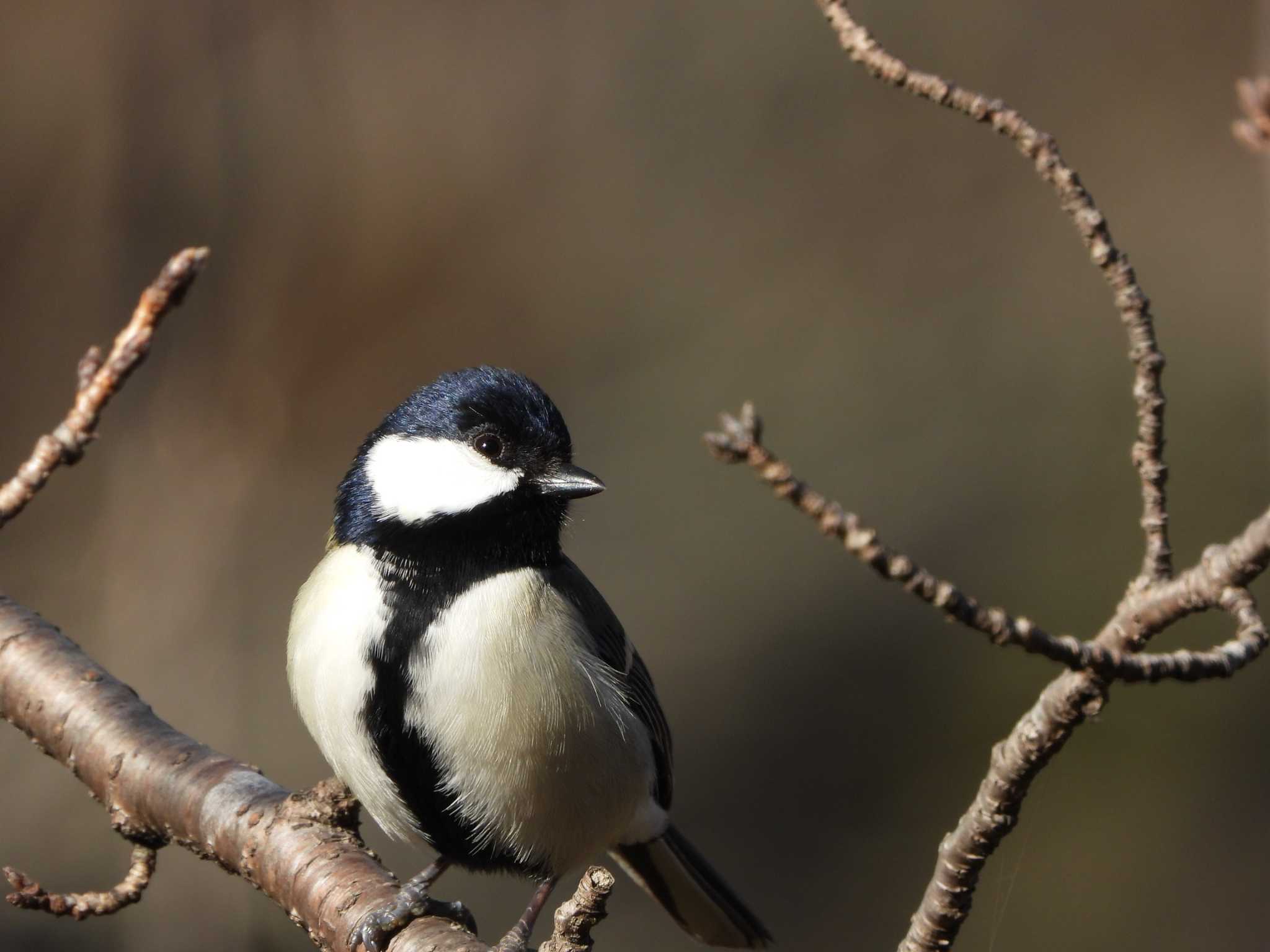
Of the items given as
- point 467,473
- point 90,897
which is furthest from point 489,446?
point 90,897

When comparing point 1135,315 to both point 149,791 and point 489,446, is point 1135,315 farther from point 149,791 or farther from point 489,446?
point 149,791

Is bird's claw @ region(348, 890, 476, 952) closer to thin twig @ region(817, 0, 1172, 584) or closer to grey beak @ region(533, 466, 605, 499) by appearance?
grey beak @ region(533, 466, 605, 499)

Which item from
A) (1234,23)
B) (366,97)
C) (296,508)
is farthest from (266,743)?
(1234,23)

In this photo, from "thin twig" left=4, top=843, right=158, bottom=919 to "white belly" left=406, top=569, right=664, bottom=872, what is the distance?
0.43 m

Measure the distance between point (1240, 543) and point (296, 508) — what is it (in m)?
3.87

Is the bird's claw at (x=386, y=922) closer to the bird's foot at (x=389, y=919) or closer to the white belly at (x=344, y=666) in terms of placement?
the bird's foot at (x=389, y=919)

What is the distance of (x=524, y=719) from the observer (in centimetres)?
189

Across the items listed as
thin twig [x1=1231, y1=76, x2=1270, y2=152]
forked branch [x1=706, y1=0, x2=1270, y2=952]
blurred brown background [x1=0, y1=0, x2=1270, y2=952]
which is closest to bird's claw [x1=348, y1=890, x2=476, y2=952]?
forked branch [x1=706, y1=0, x2=1270, y2=952]

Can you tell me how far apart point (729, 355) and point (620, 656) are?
102 inches

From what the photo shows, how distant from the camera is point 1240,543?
3.48 feet

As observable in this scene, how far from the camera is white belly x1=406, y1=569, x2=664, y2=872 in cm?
187

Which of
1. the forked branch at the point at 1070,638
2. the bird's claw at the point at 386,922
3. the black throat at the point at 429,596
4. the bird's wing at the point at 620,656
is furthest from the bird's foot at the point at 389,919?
the forked branch at the point at 1070,638

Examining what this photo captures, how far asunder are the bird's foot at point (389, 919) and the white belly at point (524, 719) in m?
0.18

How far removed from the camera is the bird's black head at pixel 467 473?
2.01 metres
